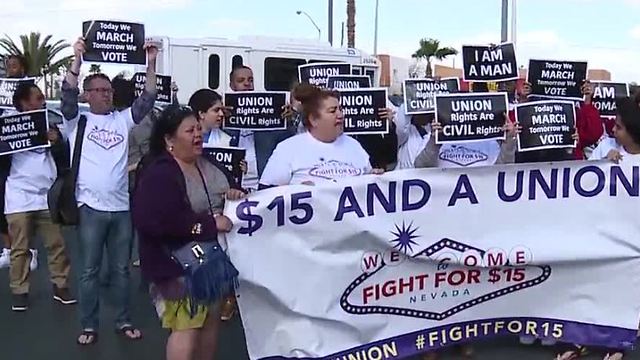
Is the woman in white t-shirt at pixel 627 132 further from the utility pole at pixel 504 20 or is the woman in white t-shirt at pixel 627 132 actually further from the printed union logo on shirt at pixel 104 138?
the utility pole at pixel 504 20

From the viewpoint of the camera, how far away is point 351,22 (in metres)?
36.8

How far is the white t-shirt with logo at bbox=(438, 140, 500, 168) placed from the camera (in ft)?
20.1

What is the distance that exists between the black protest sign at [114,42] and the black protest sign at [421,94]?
6.56 ft

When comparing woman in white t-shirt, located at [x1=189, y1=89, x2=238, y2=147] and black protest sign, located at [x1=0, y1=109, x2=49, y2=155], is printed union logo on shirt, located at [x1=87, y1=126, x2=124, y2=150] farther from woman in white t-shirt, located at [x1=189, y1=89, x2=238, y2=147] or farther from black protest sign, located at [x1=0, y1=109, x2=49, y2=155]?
black protest sign, located at [x1=0, y1=109, x2=49, y2=155]

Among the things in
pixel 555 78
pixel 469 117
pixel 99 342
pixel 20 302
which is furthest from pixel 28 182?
pixel 555 78

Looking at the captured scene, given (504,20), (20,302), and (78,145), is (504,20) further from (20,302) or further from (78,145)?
(78,145)

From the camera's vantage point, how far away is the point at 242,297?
17.3 feet

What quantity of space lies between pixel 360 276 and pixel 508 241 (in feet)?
3.12

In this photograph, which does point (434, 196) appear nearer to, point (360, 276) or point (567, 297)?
point (360, 276)

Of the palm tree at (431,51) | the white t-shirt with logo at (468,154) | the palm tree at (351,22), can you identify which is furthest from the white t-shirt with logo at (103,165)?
the palm tree at (431,51)

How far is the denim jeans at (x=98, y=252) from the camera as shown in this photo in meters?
6.51

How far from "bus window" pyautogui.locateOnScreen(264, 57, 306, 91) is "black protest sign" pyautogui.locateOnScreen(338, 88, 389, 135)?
34.3ft

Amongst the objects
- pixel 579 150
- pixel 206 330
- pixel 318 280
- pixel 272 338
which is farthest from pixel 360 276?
pixel 579 150

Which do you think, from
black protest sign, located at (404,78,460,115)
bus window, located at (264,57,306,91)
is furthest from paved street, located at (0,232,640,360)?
bus window, located at (264,57,306,91)
